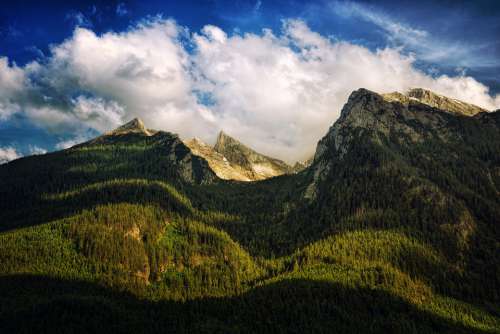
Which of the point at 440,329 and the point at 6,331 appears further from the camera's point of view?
the point at 440,329

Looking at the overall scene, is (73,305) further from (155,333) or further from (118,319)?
(155,333)

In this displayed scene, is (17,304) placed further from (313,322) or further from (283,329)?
(313,322)

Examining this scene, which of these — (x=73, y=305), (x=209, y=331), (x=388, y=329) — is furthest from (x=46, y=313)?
(x=388, y=329)

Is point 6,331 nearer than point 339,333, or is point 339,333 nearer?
point 6,331

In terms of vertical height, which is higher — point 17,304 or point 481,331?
point 17,304

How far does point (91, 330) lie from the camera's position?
186 metres

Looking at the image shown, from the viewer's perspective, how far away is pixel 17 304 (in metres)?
196

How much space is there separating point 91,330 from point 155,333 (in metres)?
24.2

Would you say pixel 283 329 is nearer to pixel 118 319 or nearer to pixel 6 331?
pixel 118 319

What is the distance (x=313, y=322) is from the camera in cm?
19950

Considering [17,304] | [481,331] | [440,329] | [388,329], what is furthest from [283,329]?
[17,304]

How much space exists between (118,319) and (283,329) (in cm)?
6628

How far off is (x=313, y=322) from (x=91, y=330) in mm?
87518

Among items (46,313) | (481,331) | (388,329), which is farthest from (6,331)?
(481,331)
